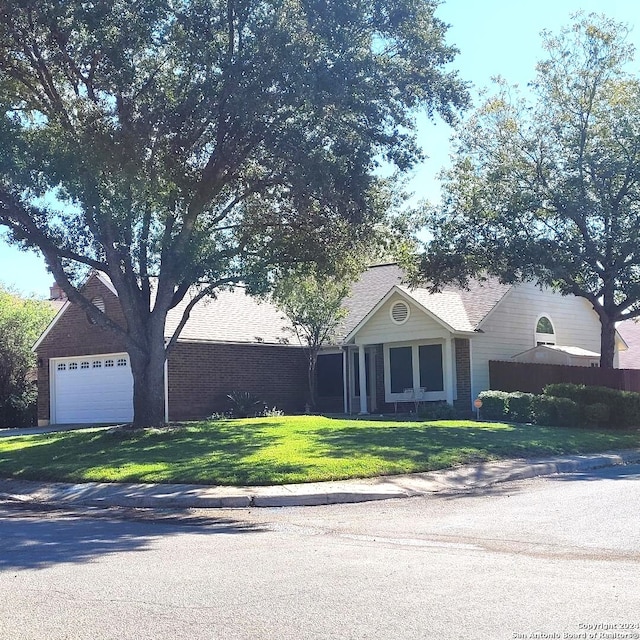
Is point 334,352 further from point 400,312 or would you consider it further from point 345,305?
point 400,312

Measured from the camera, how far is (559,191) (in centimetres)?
2292

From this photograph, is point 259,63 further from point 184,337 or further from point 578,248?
point 184,337

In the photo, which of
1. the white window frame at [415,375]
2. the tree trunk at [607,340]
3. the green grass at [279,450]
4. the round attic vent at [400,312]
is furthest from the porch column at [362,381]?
the tree trunk at [607,340]

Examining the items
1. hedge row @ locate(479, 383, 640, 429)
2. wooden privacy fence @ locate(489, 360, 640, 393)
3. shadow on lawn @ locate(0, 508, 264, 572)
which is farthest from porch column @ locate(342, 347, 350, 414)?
shadow on lawn @ locate(0, 508, 264, 572)

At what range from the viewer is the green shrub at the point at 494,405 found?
23683 millimetres

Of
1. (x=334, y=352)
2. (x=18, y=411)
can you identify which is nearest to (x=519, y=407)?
(x=334, y=352)

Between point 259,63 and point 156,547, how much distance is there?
32.9 feet

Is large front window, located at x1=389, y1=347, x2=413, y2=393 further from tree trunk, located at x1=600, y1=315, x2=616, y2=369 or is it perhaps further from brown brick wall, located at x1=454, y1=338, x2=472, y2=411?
tree trunk, located at x1=600, y1=315, x2=616, y2=369

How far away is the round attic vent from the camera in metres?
28.2

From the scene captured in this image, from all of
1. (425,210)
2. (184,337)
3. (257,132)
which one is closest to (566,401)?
(425,210)

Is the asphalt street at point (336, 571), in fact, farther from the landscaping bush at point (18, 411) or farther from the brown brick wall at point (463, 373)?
the landscaping bush at point (18, 411)

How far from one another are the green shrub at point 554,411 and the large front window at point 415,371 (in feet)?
18.1

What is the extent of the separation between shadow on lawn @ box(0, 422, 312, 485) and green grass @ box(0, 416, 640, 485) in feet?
0.07

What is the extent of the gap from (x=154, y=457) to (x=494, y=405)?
1147 centimetres
